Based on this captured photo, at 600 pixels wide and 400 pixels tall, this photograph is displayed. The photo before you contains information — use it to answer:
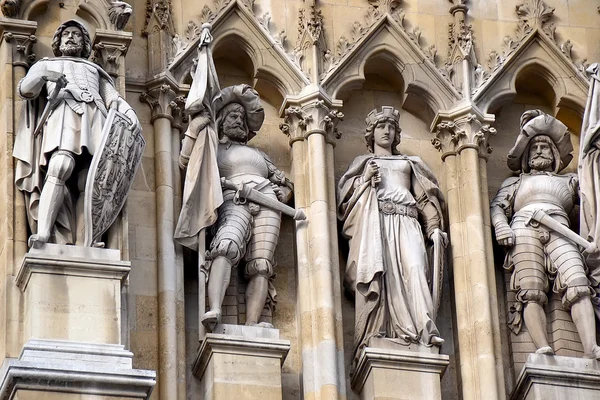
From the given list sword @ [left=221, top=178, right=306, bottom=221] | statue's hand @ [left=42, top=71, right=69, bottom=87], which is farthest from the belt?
statue's hand @ [left=42, top=71, right=69, bottom=87]

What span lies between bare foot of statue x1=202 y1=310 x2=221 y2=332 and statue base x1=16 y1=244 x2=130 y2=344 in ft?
3.52

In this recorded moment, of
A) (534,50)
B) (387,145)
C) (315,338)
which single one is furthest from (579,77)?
(315,338)

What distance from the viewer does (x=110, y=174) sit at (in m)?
21.0

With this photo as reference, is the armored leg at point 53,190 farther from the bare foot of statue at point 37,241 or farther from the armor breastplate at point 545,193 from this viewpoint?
the armor breastplate at point 545,193

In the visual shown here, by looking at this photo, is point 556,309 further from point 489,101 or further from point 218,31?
point 218,31

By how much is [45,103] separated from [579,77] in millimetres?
5481

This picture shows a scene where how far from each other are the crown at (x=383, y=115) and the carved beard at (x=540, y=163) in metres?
1.35

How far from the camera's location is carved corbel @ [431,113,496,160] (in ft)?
76.5

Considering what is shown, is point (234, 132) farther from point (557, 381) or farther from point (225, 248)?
point (557, 381)

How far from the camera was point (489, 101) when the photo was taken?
77.6 ft

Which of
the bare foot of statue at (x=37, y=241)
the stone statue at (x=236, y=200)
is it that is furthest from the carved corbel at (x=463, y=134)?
the bare foot of statue at (x=37, y=241)

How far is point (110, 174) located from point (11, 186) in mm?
866

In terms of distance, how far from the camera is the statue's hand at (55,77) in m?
21.2

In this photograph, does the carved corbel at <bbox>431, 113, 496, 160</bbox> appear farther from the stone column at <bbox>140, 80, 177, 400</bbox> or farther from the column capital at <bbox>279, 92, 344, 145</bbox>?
the stone column at <bbox>140, 80, 177, 400</bbox>
